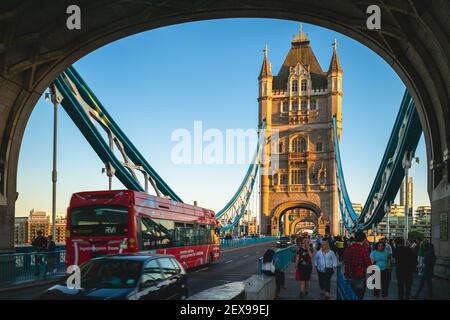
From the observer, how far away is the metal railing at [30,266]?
52.2 ft

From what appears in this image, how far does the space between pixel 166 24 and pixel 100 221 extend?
22.8ft

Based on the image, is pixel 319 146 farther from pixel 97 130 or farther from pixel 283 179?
pixel 97 130

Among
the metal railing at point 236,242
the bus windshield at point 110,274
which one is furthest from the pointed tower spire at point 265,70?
the bus windshield at point 110,274

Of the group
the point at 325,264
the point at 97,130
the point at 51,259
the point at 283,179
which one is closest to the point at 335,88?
the point at 283,179

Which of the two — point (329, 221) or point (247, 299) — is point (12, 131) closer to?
point (247, 299)

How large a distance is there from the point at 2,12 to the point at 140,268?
9.41 m

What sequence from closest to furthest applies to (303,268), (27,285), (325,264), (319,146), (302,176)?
(325,264)
(303,268)
(27,285)
(302,176)
(319,146)

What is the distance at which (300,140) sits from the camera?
88.1 m

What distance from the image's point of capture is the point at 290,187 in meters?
86.6

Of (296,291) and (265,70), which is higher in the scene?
(265,70)

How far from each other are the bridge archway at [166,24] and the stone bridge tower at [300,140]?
67.9 metres

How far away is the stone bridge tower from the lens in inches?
3378

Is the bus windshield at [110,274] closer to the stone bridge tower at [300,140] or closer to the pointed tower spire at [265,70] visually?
the stone bridge tower at [300,140]
